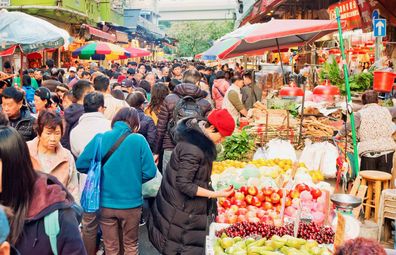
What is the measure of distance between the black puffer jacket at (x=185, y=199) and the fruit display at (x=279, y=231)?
0.32 metres

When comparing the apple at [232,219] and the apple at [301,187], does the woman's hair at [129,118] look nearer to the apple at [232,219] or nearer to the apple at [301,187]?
the apple at [232,219]

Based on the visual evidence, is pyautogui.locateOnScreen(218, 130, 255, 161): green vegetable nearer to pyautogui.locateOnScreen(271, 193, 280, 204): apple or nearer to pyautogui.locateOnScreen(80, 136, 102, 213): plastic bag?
pyautogui.locateOnScreen(271, 193, 280, 204): apple

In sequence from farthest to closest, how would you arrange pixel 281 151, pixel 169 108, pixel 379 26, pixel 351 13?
1. pixel 351 13
2. pixel 379 26
3. pixel 281 151
4. pixel 169 108

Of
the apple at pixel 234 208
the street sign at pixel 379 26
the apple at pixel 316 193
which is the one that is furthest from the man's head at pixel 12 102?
the street sign at pixel 379 26

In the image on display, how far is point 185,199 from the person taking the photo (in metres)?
4.41

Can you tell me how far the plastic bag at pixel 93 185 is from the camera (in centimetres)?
458

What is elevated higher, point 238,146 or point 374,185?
point 238,146

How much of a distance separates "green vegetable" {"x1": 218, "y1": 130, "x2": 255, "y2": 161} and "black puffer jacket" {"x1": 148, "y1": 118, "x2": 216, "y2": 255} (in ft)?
11.8

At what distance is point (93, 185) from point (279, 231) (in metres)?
1.76

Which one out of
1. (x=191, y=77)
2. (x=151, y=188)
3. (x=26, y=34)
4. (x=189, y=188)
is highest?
(x=26, y=34)

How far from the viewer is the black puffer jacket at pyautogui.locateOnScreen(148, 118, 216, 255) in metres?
4.27

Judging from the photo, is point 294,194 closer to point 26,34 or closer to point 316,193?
point 316,193

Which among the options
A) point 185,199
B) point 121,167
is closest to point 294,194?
point 185,199

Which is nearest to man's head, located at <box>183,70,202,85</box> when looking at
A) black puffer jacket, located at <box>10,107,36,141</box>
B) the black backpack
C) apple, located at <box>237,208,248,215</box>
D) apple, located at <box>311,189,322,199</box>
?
the black backpack
